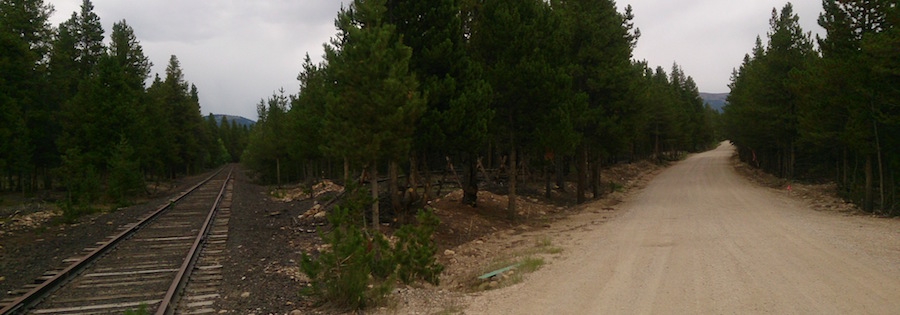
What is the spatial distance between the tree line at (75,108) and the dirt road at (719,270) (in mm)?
20161

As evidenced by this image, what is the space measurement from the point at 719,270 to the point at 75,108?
101ft

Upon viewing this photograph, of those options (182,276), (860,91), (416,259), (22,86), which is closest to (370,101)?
(416,259)

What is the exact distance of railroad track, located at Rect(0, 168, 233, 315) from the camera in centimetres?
809

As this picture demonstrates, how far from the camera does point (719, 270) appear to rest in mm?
9633

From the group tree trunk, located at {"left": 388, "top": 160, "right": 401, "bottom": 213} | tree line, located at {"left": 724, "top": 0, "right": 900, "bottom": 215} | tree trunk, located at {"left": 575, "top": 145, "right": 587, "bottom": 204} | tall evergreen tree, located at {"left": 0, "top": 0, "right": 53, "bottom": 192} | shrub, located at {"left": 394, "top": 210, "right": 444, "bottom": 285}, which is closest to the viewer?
shrub, located at {"left": 394, "top": 210, "right": 444, "bottom": 285}

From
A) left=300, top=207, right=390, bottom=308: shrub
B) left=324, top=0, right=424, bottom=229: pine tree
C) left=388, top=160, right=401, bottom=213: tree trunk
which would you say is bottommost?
left=300, top=207, right=390, bottom=308: shrub

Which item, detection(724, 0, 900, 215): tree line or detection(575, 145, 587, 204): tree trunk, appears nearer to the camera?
detection(724, 0, 900, 215): tree line

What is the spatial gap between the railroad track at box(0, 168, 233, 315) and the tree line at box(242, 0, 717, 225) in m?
3.98

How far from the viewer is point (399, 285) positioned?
9844mm

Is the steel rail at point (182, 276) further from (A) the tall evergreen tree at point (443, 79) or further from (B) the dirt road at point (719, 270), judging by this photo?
(A) the tall evergreen tree at point (443, 79)

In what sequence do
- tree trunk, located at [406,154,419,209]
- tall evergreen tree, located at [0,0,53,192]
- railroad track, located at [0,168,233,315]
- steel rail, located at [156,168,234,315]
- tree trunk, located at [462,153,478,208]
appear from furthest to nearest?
tall evergreen tree, located at [0,0,53,192], tree trunk, located at [462,153,478,208], tree trunk, located at [406,154,419,209], railroad track, located at [0,168,233,315], steel rail, located at [156,168,234,315]

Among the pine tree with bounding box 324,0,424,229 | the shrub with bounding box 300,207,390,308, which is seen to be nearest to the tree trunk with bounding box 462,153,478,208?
the pine tree with bounding box 324,0,424,229

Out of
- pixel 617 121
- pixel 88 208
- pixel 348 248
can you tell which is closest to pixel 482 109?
pixel 348 248

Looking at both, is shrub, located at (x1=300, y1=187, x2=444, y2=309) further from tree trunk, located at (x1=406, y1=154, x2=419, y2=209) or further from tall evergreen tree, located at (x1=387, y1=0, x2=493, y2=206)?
tree trunk, located at (x1=406, y1=154, x2=419, y2=209)
